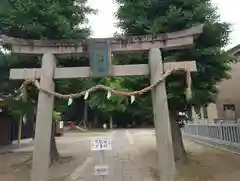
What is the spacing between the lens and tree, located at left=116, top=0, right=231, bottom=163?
363 inches

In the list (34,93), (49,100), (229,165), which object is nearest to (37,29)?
(34,93)

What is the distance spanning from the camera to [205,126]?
1795cm

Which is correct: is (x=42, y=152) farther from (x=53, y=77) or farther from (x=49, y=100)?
(x=53, y=77)

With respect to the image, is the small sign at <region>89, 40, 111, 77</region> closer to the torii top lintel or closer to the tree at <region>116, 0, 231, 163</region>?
A: the torii top lintel

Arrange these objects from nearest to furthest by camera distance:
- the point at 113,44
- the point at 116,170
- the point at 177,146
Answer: the point at 113,44
the point at 116,170
the point at 177,146

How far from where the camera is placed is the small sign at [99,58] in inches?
281

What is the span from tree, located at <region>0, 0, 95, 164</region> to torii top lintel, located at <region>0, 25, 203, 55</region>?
3.12 m

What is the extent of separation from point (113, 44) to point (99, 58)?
58cm

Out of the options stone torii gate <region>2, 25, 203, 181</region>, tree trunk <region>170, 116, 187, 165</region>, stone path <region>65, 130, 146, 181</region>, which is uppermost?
stone torii gate <region>2, 25, 203, 181</region>

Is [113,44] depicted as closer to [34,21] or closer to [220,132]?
[34,21]

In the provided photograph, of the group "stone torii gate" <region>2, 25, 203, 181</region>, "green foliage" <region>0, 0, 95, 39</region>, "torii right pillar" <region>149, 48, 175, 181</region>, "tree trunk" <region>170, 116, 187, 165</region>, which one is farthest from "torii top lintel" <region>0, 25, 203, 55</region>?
"tree trunk" <region>170, 116, 187, 165</region>

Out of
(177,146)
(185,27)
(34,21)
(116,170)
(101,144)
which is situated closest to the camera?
(101,144)

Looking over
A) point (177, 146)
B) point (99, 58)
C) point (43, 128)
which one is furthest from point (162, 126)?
point (177, 146)

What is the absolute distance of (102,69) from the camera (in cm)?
712
